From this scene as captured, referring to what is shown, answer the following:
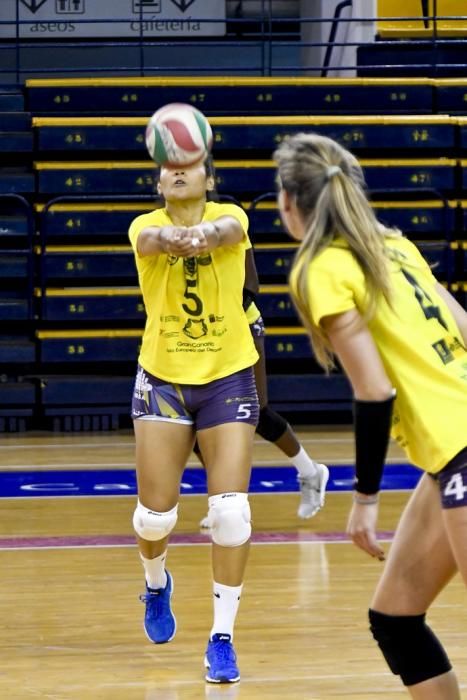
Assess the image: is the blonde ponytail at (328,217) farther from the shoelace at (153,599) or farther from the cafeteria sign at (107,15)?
the cafeteria sign at (107,15)

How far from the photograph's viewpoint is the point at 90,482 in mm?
8172

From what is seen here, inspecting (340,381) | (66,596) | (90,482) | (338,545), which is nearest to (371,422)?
(66,596)

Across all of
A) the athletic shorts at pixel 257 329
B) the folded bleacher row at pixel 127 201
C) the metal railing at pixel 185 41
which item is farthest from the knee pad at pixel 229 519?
the metal railing at pixel 185 41

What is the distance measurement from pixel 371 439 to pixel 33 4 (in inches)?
461

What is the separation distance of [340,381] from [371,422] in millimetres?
7988

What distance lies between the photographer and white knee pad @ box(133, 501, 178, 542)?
4.36m

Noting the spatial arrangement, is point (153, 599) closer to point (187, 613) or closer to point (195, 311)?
point (187, 613)

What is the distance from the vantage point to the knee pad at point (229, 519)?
4207 millimetres

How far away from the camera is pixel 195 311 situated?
427 cm

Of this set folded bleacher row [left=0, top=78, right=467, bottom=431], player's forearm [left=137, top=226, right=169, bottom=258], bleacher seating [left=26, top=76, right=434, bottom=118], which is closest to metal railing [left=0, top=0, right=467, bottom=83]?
bleacher seating [left=26, top=76, right=434, bottom=118]

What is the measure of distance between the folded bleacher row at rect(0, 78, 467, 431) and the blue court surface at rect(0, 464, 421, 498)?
2139mm

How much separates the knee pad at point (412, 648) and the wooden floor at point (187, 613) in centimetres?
103

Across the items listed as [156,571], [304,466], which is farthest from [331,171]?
[304,466]

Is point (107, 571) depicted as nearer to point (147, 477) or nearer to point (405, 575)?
point (147, 477)
